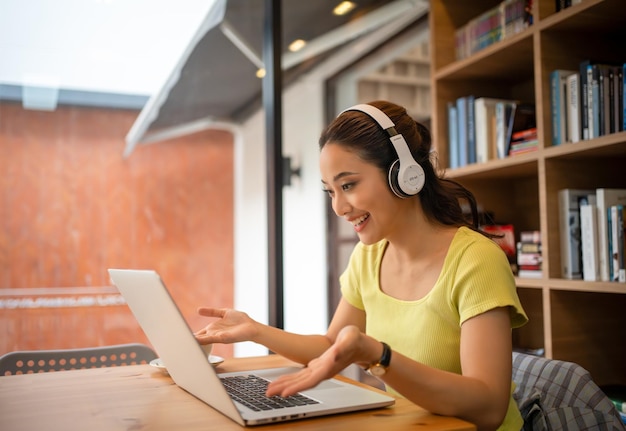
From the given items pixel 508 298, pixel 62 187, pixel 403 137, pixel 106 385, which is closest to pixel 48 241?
pixel 62 187

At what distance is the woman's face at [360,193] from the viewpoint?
4.44 ft

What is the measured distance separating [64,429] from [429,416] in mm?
549

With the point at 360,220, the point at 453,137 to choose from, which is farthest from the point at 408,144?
the point at 453,137

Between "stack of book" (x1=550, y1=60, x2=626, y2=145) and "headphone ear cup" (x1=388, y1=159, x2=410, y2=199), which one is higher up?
"stack of book" (x1=550, y1=60, x2=626, y2=145)

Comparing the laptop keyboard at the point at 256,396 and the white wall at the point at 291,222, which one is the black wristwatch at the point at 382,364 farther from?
the white wall at the point at 291,222

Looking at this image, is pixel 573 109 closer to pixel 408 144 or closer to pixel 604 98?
pixel 604 98

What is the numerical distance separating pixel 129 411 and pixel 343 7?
2.51 meters

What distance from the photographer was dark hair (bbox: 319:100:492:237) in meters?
1.35

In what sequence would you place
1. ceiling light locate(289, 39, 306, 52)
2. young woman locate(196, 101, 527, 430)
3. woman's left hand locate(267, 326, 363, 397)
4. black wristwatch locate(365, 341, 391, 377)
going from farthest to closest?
ceiling light locate(289, 39, 306, 52) < young woman locate(196, 101, 527, 430) < black wristwatch locate(365, 341, 391, 377) < woman's left hand locate(267, 326, 363, 397)

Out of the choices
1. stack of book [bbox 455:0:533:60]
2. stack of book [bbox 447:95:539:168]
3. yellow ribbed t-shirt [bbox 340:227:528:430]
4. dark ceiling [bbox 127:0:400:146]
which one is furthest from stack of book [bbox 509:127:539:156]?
dark ceiling [bbox 127:0:400:146]

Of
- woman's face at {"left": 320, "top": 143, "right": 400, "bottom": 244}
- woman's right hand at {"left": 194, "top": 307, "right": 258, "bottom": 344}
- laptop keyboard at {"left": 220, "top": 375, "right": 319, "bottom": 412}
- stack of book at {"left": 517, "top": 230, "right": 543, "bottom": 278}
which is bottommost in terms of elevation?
laptop keyboard at {"left": 220, "top": 375, "right": 319, "bottom": 412}

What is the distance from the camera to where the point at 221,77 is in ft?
9.09

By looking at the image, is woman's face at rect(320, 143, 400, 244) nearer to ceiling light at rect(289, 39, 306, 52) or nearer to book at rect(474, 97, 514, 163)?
book at rect(474, 97, 514, 163)

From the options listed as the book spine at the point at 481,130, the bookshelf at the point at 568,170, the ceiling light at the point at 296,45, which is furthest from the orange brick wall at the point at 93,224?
the bookshelf at the point at 568,170
